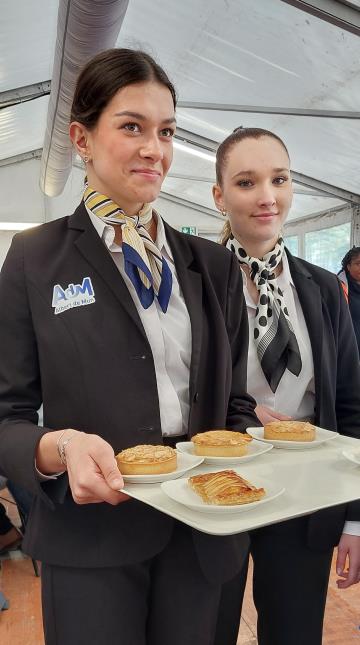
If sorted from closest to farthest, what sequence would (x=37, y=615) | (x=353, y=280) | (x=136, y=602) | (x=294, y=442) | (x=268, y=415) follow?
1. (x=136, y=602)
2. (x=294, y=442)
3. (x=268, y=415)
4. (x=37, y=615)
5. (x=353, y=280)

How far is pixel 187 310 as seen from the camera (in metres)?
1.12

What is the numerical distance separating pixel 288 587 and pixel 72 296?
90cm

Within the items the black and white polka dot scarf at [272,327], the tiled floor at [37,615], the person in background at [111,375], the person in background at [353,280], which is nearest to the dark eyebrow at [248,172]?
the black and white polka dot scarf at [272,327]

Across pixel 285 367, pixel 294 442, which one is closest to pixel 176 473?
pixel 294 442

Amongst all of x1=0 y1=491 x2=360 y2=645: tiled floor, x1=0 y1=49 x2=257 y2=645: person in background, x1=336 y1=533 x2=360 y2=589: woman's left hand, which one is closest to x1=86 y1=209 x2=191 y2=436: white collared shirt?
x1=0 y1=49 x2=257 y2=645: person in background

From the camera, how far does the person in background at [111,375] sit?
3.21 feet

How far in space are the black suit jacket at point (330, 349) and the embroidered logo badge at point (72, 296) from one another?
66 centimetres

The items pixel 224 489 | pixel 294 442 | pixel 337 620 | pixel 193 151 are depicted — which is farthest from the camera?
pixel 193 151

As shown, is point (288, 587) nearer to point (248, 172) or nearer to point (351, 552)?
point (351, 552)

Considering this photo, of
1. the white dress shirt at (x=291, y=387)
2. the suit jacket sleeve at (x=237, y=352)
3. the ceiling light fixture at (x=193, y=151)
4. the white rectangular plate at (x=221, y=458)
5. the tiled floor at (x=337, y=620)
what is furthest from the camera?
the ceiling light fixture at (x=193, y=151)

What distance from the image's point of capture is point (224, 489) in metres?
0.84

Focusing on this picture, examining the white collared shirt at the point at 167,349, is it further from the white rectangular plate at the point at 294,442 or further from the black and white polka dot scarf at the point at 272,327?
the black and white polka dot scarf at the point at 272,327

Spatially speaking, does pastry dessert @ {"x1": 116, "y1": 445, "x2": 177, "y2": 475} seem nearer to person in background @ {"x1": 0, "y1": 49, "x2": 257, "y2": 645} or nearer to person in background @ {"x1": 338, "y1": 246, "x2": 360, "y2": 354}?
person in background @ {"x1": 0, "y1": 49, "x2": 257, "y2": 645}

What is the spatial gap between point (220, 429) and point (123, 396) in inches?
8.9
